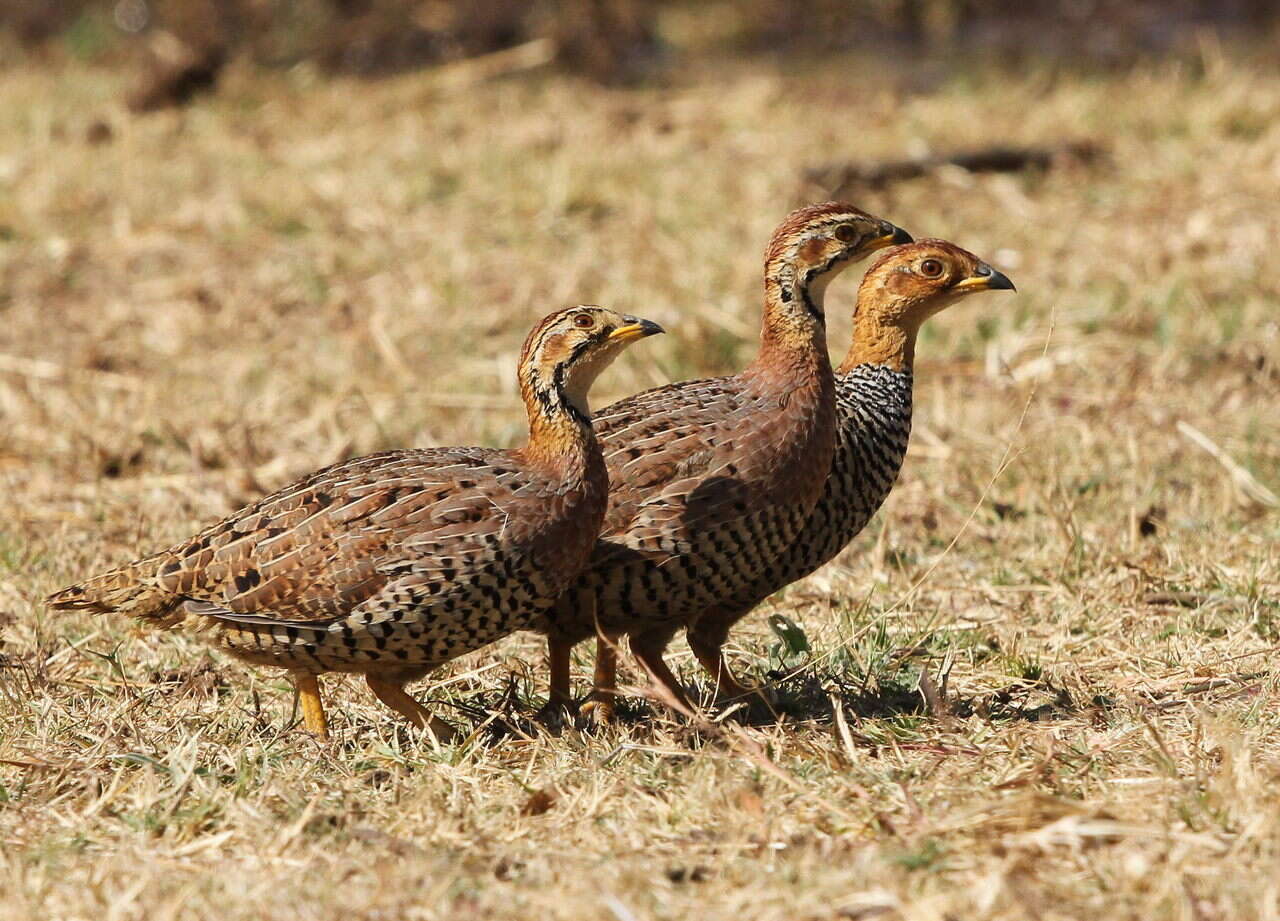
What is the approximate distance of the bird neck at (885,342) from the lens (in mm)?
5863

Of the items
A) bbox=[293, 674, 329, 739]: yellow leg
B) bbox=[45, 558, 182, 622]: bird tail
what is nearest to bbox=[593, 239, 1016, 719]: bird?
bbox=[293, 674, 329, 739]: yellow leg

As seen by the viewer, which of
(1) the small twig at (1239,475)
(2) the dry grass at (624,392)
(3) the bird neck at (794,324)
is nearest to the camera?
(2) the dry grass at (624,392)

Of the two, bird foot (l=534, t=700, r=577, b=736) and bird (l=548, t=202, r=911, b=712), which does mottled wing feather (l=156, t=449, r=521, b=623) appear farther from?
bird foot (l=534, t=700, r=577, b=736)

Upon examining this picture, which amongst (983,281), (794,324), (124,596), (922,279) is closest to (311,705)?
(124,596)

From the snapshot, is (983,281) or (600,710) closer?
(600,710)

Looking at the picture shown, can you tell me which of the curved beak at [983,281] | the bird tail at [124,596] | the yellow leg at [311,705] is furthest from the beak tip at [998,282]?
the bird tail at [124,596]

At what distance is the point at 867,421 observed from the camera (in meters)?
5.64

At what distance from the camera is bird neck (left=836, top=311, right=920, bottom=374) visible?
19.2 feet

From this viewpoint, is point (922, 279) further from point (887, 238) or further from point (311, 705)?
point (311, 705)

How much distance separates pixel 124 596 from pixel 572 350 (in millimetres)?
1351

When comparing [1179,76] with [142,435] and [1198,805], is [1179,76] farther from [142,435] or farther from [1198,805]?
[1198,805]

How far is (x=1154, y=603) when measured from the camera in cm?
608

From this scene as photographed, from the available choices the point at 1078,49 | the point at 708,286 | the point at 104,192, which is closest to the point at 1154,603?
the point at 708,286

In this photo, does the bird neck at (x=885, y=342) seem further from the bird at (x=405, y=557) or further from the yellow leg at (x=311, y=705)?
the yellow leg at (x=311, y=705)
